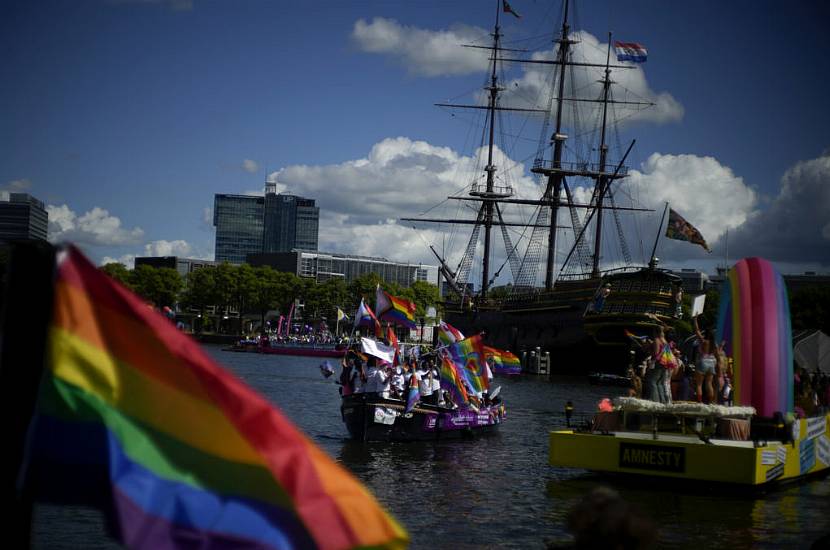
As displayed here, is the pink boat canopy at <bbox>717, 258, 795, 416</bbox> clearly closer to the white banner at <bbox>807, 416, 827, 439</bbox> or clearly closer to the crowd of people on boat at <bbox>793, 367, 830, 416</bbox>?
the white banner at <bbox>807, 416, 827, 439</bbox>

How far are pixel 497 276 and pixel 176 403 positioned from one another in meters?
108

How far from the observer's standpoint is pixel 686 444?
1980 centimetres

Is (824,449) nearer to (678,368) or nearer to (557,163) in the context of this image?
(678,368)

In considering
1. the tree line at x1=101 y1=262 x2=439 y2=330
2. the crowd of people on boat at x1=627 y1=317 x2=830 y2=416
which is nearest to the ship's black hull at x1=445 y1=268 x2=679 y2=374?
the crowd of people on boat at x1=627 y1=317 x2=830 y2=416

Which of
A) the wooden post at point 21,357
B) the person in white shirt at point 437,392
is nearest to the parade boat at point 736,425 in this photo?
the person in white shirt at point 437,392

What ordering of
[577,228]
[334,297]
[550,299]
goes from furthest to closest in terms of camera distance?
[334,297], [577,228], [550,299]

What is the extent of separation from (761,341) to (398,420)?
13151 millimetres

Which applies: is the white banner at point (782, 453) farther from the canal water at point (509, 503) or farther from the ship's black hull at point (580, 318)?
the ship's black hull at point (580, 318)

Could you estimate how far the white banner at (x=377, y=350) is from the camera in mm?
30406

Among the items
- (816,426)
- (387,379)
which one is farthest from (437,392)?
(816,426)

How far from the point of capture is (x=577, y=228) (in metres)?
110

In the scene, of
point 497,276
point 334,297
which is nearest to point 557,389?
point 497,276

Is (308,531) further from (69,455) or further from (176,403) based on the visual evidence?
(69,455)

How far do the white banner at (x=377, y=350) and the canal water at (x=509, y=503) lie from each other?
2681mm
